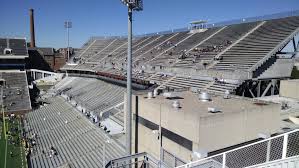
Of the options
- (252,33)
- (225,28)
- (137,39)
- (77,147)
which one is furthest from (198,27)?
(77,147)

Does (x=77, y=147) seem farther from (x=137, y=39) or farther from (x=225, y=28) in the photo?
(x=137, y=39)

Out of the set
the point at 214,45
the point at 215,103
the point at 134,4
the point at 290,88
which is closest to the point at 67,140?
the point at 215,103

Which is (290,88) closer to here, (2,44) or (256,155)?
(256,155)

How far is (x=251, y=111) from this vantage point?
33.4 ft

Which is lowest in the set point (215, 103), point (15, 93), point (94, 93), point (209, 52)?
point (15, 93)

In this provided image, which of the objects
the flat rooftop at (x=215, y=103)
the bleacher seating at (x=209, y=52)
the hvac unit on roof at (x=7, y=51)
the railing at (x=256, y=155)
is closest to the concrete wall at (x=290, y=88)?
the bleacher seating at (x=209, y=52)

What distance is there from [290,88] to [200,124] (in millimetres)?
13591

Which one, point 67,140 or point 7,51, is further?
point 7,51

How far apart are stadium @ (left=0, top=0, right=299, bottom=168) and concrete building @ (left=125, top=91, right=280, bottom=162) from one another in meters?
0.04

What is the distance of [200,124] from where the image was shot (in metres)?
9.03

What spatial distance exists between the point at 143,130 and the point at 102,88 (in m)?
22.6

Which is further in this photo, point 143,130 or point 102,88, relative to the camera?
point 102,88

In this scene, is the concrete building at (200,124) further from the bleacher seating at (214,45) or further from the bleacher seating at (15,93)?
the bleacher seating at (15,93)

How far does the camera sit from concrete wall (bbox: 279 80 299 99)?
1906 cm
